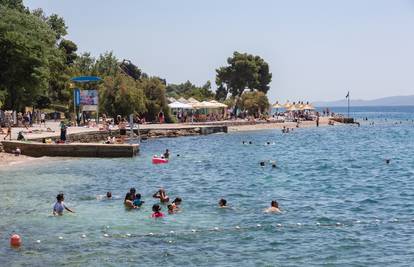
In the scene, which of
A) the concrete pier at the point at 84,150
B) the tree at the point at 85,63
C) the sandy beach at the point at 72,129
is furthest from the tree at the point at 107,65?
the concrete pier at the point at 84,150

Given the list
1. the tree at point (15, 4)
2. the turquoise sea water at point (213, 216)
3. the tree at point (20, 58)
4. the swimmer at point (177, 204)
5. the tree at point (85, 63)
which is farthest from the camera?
the tree at point (85, 63)

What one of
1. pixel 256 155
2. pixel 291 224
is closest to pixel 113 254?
pixel 291 224

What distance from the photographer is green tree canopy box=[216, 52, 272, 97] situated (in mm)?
123250

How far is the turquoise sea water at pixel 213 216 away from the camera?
1691cm

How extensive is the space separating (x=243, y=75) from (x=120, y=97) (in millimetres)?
57266

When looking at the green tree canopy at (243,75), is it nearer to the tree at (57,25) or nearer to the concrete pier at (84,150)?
the tree at (57,25)

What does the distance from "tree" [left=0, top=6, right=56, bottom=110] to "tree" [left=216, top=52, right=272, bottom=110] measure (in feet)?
214

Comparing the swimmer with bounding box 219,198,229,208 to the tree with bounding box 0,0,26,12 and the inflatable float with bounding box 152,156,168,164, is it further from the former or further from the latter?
the tree with bounding box 0,0,26,12

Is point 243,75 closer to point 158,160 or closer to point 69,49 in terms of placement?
point 69,49

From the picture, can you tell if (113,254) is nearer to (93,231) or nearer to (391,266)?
(93,231)

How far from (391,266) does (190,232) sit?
6.26m

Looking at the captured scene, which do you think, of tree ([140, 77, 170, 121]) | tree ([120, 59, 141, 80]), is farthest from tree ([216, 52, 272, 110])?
tree ([140, 77, 170, 121])

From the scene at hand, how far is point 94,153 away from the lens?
4200 cm

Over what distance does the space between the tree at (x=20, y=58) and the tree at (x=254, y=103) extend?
4518 centimetres
